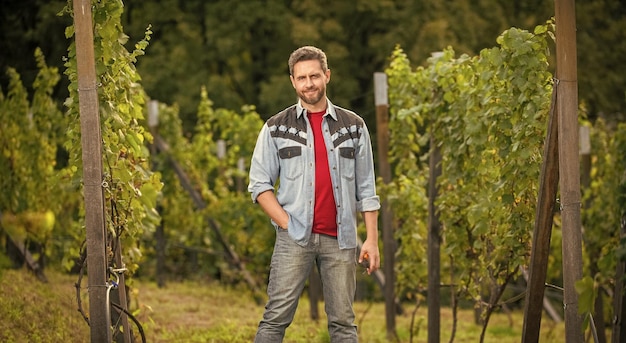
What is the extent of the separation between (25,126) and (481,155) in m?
5.13

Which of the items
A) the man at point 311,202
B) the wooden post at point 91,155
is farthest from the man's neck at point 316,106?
the wooden post at point 91,155

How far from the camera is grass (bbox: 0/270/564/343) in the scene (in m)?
6.61

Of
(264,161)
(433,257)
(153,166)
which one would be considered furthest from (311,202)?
(153,166)

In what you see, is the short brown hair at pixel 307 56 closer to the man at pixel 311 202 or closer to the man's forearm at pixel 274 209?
the man at pixel 311 202

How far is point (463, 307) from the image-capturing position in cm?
1477

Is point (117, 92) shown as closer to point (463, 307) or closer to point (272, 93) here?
point (463, 307)

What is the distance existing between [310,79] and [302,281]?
88cm

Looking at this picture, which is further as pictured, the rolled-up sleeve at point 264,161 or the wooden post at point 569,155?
the rolled-up sleeve at point 264,161

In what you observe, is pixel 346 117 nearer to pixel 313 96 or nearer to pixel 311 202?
pixel 313 96

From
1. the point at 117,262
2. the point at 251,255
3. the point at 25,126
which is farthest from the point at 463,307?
the point at 117,262

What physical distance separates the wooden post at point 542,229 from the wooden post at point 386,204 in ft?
11.5

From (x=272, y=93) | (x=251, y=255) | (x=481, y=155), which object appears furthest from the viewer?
(x=272, y=93)

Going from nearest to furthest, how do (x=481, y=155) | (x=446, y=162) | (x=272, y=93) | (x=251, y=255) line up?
(x=481, y=155)
(x=446, y=162)
(x=251, y=255)
(x=272, y=93)

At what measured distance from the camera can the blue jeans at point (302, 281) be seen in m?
4.46
